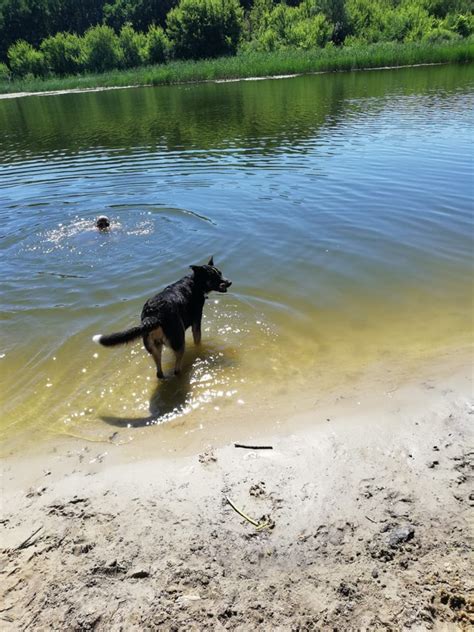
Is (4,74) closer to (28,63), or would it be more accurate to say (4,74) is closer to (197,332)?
(28,63)

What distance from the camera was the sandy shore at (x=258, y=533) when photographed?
9.55ft

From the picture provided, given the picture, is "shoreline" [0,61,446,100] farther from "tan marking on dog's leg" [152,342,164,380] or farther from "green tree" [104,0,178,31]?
"green tree" [104,0,178,31]

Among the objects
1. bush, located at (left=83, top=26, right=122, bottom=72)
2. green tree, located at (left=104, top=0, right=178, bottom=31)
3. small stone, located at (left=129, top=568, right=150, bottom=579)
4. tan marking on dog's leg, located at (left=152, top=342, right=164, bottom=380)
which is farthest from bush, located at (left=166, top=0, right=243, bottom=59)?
small stone, located at (left=129, top=568, right=150, bottom=579)

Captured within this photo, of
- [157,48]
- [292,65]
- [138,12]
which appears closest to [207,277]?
[292,65]

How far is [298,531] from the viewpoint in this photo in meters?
3.52

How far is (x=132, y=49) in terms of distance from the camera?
90688 millimetres

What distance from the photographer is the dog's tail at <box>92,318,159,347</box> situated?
5230 mm

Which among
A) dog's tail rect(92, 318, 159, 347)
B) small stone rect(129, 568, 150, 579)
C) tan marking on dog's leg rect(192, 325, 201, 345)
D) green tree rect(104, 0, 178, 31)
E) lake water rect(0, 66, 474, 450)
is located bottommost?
lake water rect(0, 66, 474, 450)

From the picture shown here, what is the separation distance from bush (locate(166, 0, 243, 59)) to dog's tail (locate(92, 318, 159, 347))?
9376cm

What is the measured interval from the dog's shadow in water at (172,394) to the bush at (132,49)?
98931 millimetres

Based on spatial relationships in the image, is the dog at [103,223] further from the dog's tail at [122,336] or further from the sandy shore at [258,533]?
the sandy shore at [258,533]

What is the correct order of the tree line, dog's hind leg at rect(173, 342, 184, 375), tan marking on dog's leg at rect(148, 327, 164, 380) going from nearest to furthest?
tan marking on dog's leg at rect(148, 327, 164, 380), dog's hind leg at rect(173, 342, 184, 375), the tree line

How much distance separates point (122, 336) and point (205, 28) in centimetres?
9877

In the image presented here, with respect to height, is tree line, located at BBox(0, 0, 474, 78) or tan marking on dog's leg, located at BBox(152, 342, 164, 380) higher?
tree line, located at BBox(0, 0, 474, 78)
